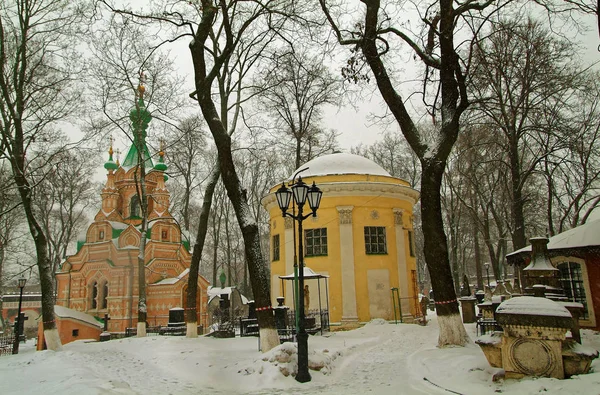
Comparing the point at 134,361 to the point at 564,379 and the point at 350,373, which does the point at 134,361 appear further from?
the point at 564,379

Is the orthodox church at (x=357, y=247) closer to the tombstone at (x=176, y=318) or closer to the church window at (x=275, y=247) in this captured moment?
the church window at (x=275, y=247)

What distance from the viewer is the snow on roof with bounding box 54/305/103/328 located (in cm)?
2686

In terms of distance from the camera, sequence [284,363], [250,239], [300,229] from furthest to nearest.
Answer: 1. [250,239]
2. [300,229]
3. [284,363]

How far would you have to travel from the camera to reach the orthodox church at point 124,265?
3019cm

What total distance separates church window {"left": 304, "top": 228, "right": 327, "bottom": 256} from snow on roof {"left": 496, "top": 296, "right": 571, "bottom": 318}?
13551mm

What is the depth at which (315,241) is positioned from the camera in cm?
2073

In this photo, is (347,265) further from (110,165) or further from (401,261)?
(110,165)

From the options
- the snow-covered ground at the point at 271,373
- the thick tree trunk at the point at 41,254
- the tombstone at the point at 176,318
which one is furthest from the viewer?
the tombstone at the point at 176,318

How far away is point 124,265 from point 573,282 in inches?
1064

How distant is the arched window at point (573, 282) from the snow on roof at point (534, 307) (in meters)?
8.10

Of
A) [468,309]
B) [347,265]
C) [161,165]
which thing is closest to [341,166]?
[347,265]

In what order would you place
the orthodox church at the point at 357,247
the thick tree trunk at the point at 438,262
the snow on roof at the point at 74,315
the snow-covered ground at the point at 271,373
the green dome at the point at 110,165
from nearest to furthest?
the snow-covered ground at the point at 271,373 < the thick tree trunk at the point at 438,262 < the orthodox church at the point at 357,247 < the snow on roof at the point at 74,315 < the green dome at the point at 110,165

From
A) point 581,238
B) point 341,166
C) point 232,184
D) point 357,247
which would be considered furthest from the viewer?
point 341,166

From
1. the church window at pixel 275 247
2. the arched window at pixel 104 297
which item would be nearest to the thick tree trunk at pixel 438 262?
the church window at pixel 275 247
